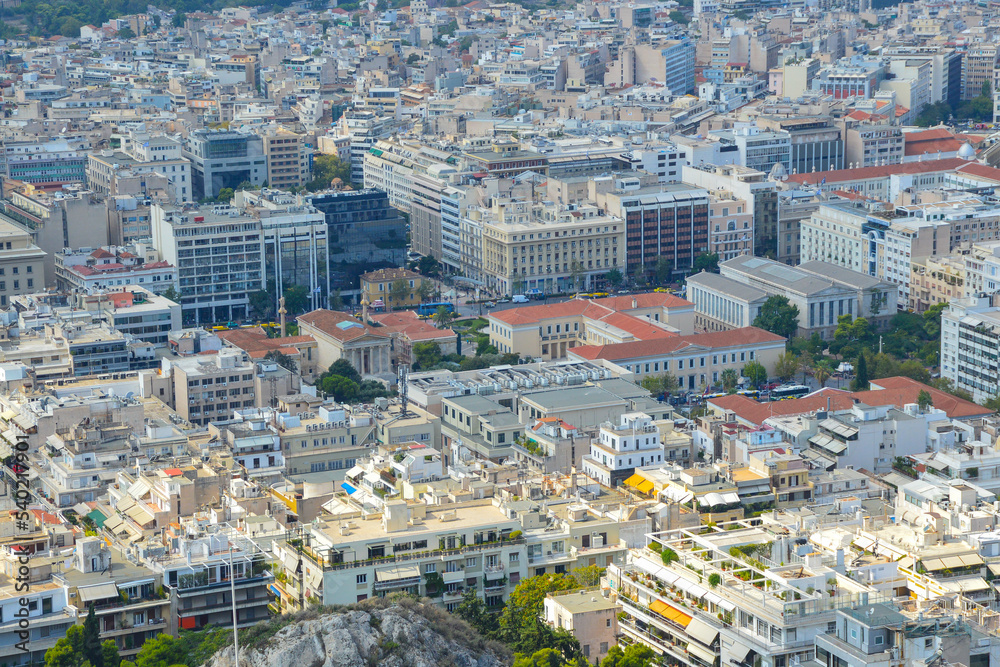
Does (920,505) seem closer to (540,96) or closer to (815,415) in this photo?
(815,415)

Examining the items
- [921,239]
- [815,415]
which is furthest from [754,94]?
[815,415]

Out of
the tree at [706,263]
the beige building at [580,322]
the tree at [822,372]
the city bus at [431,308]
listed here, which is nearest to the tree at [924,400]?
the tree at [822,372]

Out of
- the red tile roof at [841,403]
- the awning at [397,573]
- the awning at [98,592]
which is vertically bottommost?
the red tile roof at [841,403]

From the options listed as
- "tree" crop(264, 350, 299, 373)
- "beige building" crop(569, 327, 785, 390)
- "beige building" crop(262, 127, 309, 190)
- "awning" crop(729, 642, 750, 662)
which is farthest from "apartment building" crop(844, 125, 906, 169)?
"awning" crop(729, 642, 750, 662)

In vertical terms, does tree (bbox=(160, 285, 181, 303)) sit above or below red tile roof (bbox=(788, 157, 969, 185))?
below

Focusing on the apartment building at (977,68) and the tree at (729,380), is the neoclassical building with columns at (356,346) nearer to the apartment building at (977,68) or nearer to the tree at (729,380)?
the tree at (729,380)

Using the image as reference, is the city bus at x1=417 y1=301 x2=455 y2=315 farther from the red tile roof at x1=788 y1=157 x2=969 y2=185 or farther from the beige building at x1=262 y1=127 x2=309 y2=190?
the beige building at x1=262 y1=127 x2=309 y2=190

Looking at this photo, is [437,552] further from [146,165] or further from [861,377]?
[146,165]
